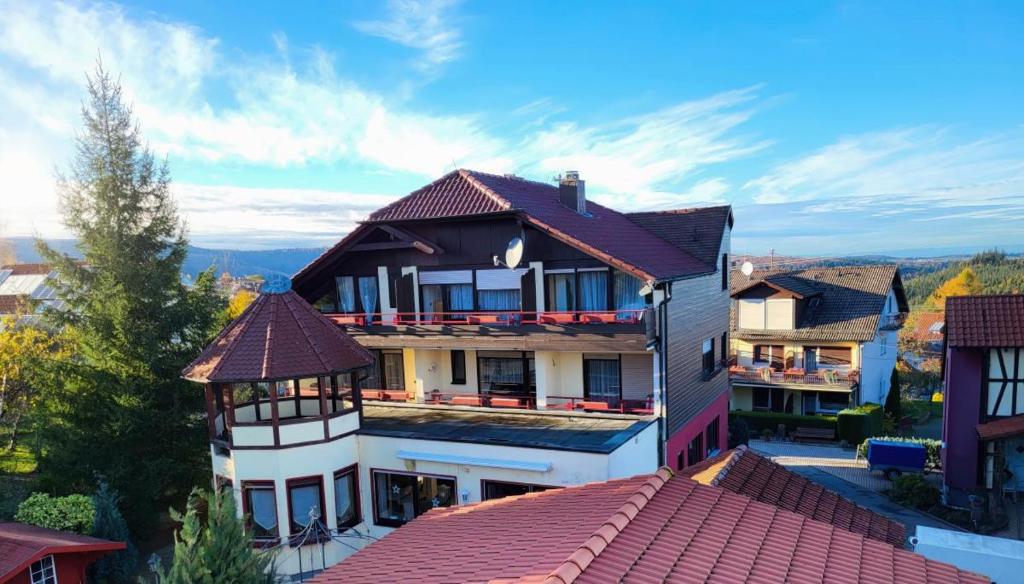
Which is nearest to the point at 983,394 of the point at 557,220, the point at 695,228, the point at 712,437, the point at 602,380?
the point at 712,437

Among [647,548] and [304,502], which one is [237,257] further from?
[647,548]

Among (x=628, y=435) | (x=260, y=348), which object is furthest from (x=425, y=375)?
(x=628, y=435)

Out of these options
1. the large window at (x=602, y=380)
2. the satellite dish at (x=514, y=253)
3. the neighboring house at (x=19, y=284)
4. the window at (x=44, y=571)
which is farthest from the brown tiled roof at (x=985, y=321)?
the neighboring house at (x=19, y=284)

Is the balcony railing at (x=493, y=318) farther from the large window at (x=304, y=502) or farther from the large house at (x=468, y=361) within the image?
the large window at (x=304, y=502)

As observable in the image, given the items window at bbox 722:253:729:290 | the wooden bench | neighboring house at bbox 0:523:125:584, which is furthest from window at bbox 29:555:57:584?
the wooden bench

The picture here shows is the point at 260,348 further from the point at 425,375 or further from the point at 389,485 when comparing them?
the point at 425,375

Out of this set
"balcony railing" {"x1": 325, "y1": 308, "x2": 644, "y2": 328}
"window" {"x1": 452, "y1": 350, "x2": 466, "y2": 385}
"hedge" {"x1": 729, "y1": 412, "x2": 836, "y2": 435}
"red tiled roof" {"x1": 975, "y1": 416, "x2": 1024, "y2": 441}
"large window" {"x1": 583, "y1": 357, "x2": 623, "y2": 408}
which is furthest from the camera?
"hedge" {"x1": 729, "y1": 412, "x2": 836, "y2": 435}

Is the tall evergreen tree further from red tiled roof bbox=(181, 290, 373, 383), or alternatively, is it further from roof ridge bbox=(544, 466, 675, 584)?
roof ridge bbox=(544, 466, 675, 584)
